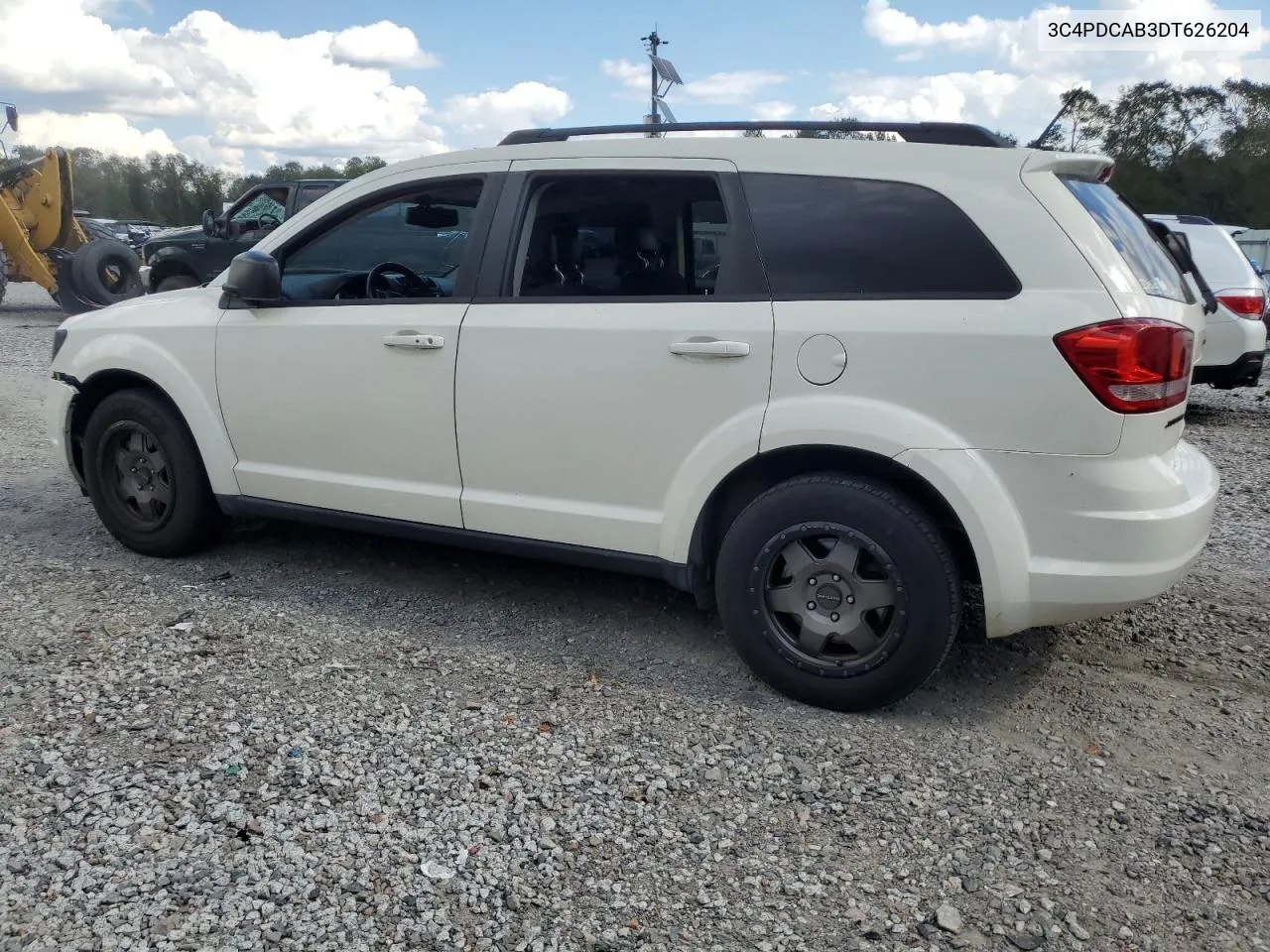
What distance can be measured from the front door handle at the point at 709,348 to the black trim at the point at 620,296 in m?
0.16

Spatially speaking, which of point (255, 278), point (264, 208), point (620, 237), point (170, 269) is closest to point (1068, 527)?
point (620, 237)

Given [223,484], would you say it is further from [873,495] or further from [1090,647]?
[1090,647]

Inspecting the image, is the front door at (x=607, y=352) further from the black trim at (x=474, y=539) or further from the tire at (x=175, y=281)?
the tire at (x=175, y=281)

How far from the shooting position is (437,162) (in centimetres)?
416

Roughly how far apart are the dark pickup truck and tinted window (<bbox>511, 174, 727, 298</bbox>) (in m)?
8.96

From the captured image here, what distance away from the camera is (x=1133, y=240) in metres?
3.43

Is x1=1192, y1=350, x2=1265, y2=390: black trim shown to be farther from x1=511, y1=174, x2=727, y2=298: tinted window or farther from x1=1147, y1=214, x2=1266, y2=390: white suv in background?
x1=511, y1=174, x2=727, y2=298: tinted window

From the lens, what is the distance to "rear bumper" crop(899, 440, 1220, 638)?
3.07 metres

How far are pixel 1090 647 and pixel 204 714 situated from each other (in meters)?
3.18

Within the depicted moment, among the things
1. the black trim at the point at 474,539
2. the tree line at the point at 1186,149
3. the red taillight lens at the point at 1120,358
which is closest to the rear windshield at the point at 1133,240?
the red taillight lens at the point at 1120,358

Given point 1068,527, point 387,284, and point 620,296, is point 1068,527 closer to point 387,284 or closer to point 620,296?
point 620,296

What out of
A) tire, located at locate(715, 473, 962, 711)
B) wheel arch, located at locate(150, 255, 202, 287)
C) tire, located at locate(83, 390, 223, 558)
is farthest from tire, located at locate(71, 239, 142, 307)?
tire, located at locate(715, 473, 962, 711)

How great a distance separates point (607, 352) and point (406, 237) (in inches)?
54.5

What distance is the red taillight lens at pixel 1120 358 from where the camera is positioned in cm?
300
